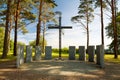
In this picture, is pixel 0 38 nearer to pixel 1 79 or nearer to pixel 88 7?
pixel 88 7

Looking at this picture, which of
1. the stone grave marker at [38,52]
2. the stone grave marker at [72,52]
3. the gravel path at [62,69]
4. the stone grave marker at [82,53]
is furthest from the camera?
the stone grave marker at [72,52]

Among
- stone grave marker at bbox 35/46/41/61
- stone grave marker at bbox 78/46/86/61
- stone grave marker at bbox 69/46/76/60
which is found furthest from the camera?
stone grave marker at bbox 69/46/76/60

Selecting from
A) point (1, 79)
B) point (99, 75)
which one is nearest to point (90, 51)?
point (99, 75)

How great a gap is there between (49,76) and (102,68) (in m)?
4.76

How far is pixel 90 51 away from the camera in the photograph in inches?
827

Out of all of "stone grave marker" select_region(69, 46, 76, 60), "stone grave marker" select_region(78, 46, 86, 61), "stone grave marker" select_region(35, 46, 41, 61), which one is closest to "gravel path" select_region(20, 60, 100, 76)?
"stone grave marker" select_region(78, 46, 86, 61)

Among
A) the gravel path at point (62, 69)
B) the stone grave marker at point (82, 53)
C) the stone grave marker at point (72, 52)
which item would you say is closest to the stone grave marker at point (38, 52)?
the stone grave marker at point (72, 52)

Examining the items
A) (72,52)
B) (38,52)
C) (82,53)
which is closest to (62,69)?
(82,53)

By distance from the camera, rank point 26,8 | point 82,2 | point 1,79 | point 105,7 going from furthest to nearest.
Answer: point 82,2 < point 26,8 < point 105,7 < point 1,79

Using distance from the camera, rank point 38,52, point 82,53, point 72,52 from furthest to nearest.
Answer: point 72,52 < point 38,52 < point 82,53

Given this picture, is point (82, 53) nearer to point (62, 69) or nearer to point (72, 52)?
point (72, 52)

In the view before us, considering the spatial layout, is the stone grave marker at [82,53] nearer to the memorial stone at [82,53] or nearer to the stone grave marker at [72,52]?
the memorial stone at [82,53]

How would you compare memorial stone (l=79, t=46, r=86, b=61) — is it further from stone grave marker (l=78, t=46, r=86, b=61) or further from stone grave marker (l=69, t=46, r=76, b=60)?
stone grave marker (l=69, t=46, r=76, b=60)

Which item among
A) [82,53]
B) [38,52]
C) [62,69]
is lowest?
[62,69]
